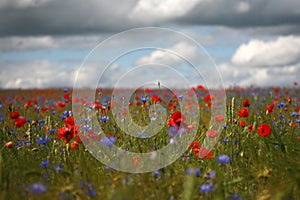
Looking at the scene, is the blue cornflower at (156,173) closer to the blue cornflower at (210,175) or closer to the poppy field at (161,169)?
the poppy field at (161,169)

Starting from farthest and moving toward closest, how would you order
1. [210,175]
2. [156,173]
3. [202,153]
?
[202,153] < [156,173] < [210,175]

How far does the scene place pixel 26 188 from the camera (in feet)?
9.33

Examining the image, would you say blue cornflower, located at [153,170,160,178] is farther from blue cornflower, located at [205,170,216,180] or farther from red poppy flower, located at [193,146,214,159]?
red poppy flower, located at [193,146,214,159]

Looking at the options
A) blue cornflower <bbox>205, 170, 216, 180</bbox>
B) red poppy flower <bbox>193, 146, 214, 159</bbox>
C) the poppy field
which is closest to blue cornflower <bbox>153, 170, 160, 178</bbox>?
the poppy field

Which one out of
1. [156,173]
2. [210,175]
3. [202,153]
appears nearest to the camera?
[210,175]

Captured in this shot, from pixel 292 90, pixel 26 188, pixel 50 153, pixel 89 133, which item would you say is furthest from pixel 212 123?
pixel 292 90

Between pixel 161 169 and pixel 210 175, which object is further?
pixel 161 169

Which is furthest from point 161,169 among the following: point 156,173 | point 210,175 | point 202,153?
point 202,153

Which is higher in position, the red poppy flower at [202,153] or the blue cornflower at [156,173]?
the red poppy flower at [202,153]

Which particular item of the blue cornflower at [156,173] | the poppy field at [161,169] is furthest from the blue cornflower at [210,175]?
the blue cornflower at [156,173]

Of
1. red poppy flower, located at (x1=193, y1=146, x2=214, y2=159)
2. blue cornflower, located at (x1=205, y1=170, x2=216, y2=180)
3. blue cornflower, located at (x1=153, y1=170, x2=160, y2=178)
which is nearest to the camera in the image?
blue cornflower, located at (x1=205, y1=170, x2=216, y2=180)

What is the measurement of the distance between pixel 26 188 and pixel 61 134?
0.73 m

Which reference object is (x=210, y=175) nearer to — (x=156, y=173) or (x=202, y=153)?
(x=156, y=173)

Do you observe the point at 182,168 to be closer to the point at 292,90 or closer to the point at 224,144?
the point at 224,144
